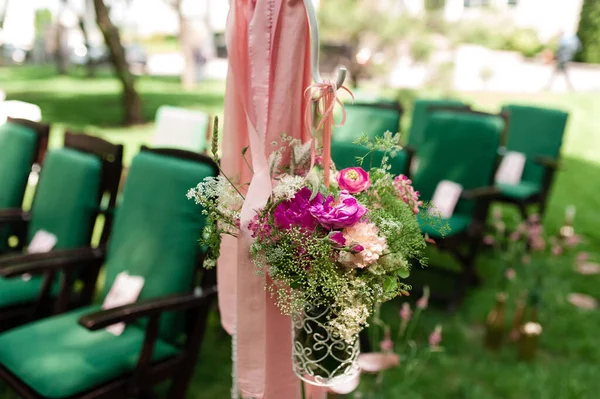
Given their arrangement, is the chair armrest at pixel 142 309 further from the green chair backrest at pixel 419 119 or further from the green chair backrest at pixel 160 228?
the green chair backrest at pixel 419 119

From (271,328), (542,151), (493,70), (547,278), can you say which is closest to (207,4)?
(493,70)

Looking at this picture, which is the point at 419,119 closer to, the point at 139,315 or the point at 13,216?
the point at 13,216

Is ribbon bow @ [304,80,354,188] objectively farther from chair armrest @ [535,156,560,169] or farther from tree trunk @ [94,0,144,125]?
tree trunk @ [94,0,144,125]

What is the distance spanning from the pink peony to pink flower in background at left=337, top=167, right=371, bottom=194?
0.11m

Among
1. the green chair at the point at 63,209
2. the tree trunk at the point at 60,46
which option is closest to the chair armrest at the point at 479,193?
the green chair at the point at 63,209

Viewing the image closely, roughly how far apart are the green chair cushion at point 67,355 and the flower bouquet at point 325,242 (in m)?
0.78

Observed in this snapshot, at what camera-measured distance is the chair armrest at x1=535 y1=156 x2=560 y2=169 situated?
4281mm

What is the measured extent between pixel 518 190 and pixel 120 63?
20.4 ft

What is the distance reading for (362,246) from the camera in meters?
1.18

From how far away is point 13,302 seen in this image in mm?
2369

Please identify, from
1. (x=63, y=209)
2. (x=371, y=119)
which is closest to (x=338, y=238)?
(x=63, y=209)

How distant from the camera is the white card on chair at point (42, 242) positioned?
102 inches

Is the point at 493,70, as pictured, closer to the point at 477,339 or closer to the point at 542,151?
the point at 542,151

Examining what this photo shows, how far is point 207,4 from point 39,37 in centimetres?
792
